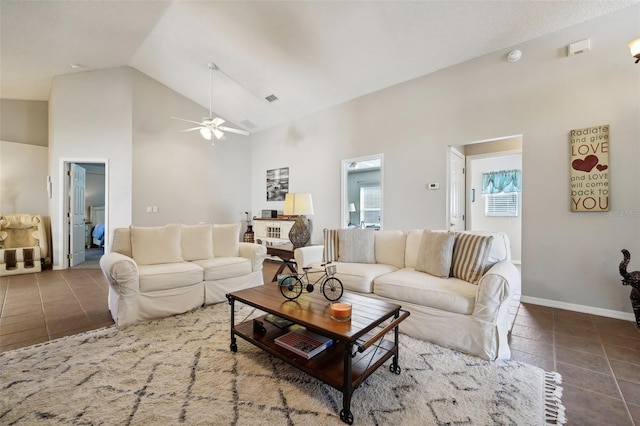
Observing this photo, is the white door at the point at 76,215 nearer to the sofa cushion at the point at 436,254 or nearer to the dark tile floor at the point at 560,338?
the dark tile floor at the point at 560,338

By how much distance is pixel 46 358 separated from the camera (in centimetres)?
193

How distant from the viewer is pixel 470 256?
2361mm

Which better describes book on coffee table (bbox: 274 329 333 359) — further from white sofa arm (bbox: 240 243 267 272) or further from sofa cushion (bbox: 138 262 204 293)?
white sofa arm (bbox: 240 243 267 272)

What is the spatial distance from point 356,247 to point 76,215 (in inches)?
224

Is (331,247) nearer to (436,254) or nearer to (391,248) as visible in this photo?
(391,248)

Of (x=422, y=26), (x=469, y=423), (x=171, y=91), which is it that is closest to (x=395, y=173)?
(x=422, y=26)

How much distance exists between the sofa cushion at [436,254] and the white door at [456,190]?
1543mm

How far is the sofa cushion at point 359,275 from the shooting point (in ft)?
8.44

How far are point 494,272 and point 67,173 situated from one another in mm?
6748

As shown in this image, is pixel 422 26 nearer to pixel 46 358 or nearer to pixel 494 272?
pixel 494 272

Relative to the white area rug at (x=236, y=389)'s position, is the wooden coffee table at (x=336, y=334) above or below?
above

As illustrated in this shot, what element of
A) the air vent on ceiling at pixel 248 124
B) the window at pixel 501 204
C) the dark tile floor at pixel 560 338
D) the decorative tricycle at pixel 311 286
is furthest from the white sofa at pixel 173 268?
the window at pixel 501 204

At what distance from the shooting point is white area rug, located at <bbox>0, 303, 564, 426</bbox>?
1.39 metres

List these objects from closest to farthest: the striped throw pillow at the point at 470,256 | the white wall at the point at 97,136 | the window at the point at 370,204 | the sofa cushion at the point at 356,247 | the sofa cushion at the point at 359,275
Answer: the striped throw pillow at the point at 470,256, the sofa cushion at the point at 359,275, the sofa cushion at the point at 356,247, the white wall at the point at 97,136, the window at the point at 370,204
